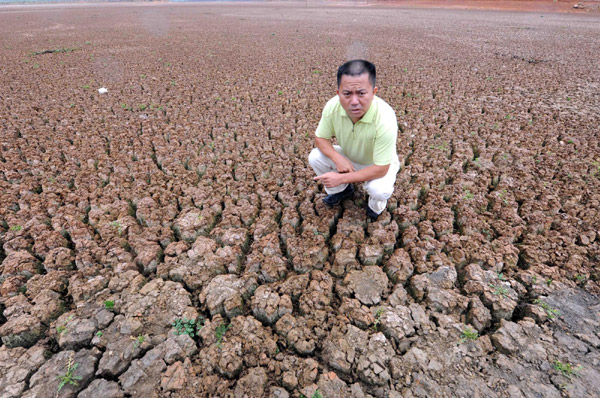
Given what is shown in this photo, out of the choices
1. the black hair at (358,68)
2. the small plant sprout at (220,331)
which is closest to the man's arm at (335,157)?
the black hair at (358,68)

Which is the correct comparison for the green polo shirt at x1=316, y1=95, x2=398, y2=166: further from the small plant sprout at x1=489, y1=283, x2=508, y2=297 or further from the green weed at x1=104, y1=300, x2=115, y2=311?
the green weed at x1=104, y1=300, x2=115, y2=311

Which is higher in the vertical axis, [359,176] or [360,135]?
[360,135]

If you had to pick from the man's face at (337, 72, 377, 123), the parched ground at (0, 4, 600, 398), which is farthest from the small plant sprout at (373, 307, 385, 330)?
the man's face at (337, 72, 377, 123)

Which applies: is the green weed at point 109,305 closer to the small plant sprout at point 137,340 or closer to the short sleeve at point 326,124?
the small plant sprout at point 137,340

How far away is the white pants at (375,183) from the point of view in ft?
7.84

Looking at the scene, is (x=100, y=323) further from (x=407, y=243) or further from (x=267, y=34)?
(x=267, y=34)

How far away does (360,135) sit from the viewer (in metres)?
2.35

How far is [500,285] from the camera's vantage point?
2104 millimetres

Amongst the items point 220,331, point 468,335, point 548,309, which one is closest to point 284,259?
point 220,331

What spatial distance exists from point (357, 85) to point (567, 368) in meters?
1.96

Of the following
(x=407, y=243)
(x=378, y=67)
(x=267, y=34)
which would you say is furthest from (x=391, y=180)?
(x=267, y=34)

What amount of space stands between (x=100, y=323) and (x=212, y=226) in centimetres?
103

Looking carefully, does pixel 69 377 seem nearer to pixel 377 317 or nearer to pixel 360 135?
pixel 377 317

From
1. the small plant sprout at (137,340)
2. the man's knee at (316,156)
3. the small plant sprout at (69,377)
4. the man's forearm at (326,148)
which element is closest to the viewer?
the small plant sprout at (69,377)
